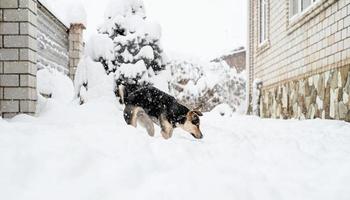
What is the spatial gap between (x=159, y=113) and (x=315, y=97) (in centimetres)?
350

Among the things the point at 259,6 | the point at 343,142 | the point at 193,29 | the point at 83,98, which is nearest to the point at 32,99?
the point at 83,98

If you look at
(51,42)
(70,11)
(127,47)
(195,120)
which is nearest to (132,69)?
(127,47)

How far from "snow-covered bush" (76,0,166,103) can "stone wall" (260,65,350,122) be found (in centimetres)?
291

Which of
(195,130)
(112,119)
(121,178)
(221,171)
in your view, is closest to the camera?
(121,178)

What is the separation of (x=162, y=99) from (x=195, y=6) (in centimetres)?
4181

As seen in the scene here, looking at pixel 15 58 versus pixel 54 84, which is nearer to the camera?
pixel 15 58

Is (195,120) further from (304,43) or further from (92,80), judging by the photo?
(304,43)

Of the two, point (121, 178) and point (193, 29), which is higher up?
point (193, 29)

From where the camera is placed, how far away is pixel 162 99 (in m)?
5.21

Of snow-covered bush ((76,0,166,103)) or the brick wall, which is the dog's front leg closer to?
the brick wall

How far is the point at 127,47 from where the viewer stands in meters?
8.04

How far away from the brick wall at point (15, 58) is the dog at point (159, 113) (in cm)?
132

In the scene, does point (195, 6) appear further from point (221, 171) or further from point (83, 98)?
point (221, 171)

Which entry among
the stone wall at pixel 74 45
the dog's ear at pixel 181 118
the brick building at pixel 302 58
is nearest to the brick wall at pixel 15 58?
the dog's ear at pixel 181 118
